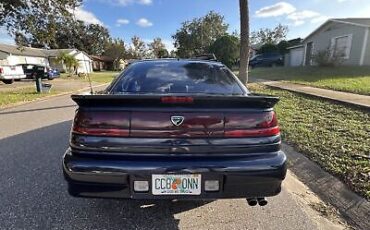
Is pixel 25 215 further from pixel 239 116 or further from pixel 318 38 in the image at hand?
pixel 318 38

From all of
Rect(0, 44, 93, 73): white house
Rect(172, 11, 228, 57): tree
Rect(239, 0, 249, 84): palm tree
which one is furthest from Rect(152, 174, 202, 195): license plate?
Rect(172, 11, 228, 57): tree

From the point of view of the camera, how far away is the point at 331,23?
24453mm

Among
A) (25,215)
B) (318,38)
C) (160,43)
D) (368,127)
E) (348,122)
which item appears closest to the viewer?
(25,215)

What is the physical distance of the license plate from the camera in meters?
2.43

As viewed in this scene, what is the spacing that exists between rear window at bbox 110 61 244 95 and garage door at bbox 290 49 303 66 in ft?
97.4

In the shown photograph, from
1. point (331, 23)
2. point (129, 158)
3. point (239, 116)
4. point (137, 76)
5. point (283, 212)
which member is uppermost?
point (331, 23)

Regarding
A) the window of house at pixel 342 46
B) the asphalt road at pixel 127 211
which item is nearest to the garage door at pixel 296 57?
the window of house at pixel 342 46

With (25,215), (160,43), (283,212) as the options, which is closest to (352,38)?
(283,212)

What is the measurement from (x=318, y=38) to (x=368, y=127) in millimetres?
22843

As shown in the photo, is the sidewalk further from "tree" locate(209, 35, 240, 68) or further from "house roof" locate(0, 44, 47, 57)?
"house roof" locate(0, 44, 47, 57)

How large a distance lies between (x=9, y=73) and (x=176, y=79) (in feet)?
76.3

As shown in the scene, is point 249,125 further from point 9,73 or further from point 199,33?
point 199,33

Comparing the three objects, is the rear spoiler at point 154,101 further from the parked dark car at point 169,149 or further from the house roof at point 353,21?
the house roof at point 353,21

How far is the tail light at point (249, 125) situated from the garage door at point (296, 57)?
30729 mm
